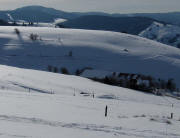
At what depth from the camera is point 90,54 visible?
10981 cm

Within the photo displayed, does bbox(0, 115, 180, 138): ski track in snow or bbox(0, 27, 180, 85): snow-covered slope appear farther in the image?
bbox(0, 27, 180, 85): snow-covered slope

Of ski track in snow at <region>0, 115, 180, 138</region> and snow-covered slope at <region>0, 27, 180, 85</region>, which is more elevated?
ski track in snow at <region>0, 115, 180, 138</region>

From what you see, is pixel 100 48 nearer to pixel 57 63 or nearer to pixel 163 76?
pixel 57 63

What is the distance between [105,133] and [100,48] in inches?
4209

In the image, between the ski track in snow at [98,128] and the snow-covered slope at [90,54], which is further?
the snow-covered slope at [90,54]

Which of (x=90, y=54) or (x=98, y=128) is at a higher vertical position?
(x=98, y=128)

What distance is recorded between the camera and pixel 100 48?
118 metres

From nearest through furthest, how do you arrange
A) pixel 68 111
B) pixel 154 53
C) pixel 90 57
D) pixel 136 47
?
pixel 68 111 < pixel 90 57 < pixel 154 53 < pixel 136 47

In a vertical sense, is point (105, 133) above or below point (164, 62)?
above

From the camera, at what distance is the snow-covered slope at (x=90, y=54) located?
96.4 meters

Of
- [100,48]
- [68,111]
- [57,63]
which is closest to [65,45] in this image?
[100,48]

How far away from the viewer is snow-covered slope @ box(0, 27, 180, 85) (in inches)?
3797

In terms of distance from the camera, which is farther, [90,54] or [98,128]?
[90,54]

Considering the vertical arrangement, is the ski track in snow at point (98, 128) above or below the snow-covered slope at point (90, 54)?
above
